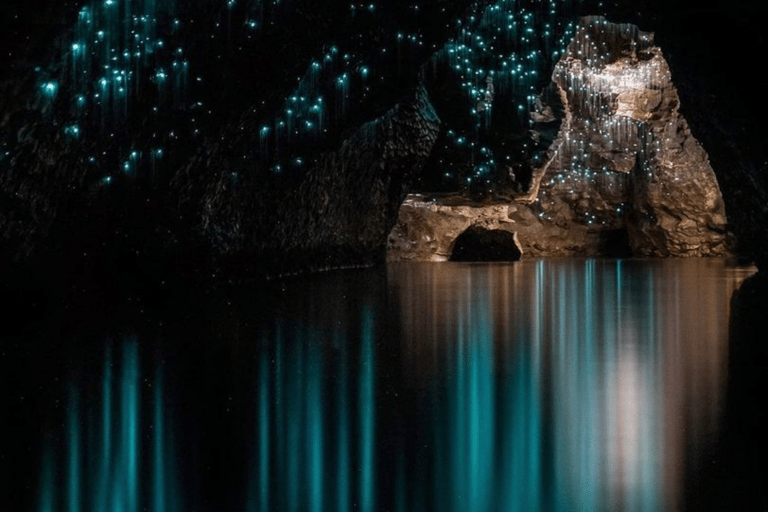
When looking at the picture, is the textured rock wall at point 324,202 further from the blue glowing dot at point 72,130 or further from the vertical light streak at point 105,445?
the vertical light streak at point 105,445

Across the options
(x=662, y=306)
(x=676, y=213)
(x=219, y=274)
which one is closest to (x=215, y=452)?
(x=662, y=306)

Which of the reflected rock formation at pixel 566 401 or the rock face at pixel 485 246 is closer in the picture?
the reflected rock formation at pixel 566 401

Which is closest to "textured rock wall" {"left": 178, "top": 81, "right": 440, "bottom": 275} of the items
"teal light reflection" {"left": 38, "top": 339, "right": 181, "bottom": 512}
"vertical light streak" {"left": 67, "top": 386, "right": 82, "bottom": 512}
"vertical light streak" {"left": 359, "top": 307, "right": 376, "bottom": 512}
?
"vertical light streak" {"left": 359, "top": 307, "right": 376, "bottom": 512}

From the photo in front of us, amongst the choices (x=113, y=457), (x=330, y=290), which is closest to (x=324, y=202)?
(x=330, y=290)

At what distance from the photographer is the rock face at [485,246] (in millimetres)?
23609

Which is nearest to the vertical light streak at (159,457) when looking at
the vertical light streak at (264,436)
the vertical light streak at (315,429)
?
the vertical light streak at (264,436)

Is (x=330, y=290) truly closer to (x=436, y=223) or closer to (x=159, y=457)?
(x=159, y=457)

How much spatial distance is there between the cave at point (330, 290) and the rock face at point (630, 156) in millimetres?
4125

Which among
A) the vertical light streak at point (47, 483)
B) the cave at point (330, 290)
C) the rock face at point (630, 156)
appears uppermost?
the rock face at point (630, 156)

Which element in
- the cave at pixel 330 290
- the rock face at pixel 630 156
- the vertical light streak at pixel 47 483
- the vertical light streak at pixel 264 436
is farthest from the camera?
the rock face at pixel 630 156

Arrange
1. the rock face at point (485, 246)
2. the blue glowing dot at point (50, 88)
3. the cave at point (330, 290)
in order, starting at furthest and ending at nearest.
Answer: the rock face at point (485, 246)
the blue glowing dot at point (50, 88)
the cave at point (330, 290)

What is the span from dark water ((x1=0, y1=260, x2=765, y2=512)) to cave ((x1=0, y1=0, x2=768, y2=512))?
19 mm

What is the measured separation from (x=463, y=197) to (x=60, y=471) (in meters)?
19.9

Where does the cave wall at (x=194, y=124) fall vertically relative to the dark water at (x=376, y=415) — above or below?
above
